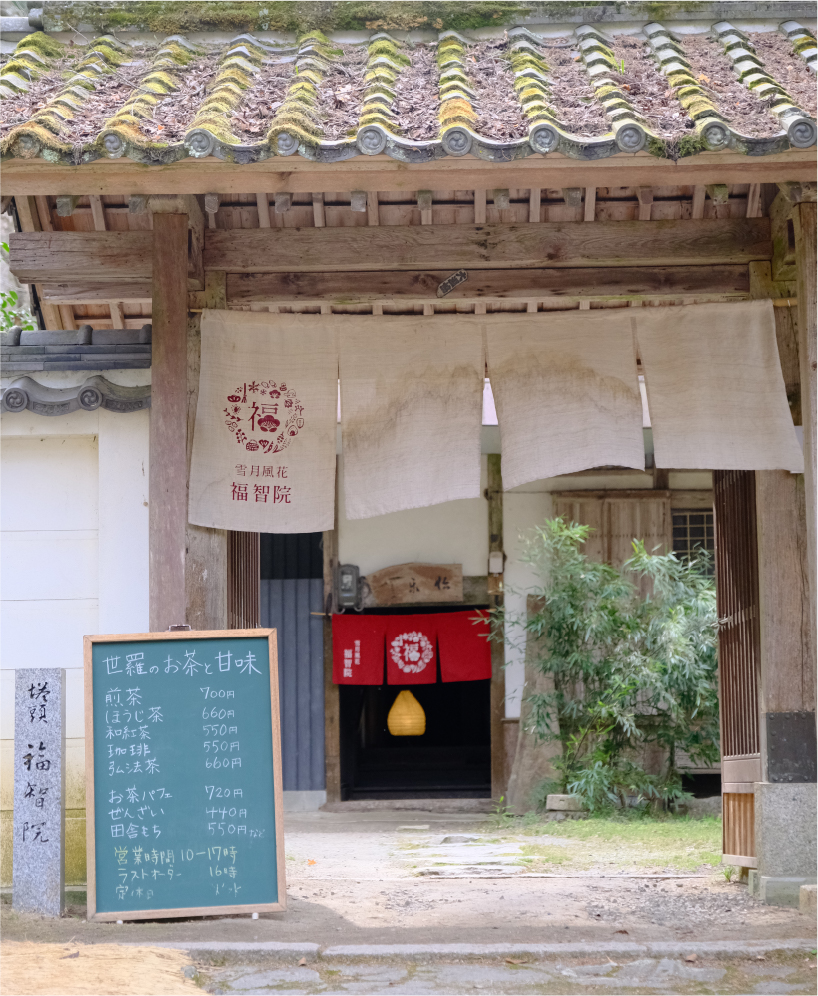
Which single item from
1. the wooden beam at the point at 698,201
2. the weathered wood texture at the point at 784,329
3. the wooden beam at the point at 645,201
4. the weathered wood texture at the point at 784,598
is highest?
the wooden beam at the point at 698,201

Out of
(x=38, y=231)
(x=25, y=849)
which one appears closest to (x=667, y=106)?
(x=38, y=231)

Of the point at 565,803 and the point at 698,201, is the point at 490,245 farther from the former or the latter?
the point at 565,803

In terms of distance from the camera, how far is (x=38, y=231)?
618cm

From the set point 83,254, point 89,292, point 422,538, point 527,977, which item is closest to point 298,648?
point 422,538

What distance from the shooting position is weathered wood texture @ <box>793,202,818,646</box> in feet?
16.9

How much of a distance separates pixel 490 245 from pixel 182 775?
3473mm

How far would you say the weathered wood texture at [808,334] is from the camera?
5164 millimetres

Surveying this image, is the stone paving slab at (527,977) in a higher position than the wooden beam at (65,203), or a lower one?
lower

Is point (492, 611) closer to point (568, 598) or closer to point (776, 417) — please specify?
point (568, 598)

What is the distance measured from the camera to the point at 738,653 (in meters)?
6.82

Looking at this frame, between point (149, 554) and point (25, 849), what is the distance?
1660mm

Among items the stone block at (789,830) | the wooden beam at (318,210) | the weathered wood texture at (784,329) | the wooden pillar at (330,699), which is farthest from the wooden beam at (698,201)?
the wooden pillar at (330,699)

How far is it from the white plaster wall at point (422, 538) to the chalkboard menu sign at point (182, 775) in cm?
769

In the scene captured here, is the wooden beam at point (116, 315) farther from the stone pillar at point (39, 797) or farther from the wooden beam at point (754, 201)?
the wooden beam at point (754, 201)
